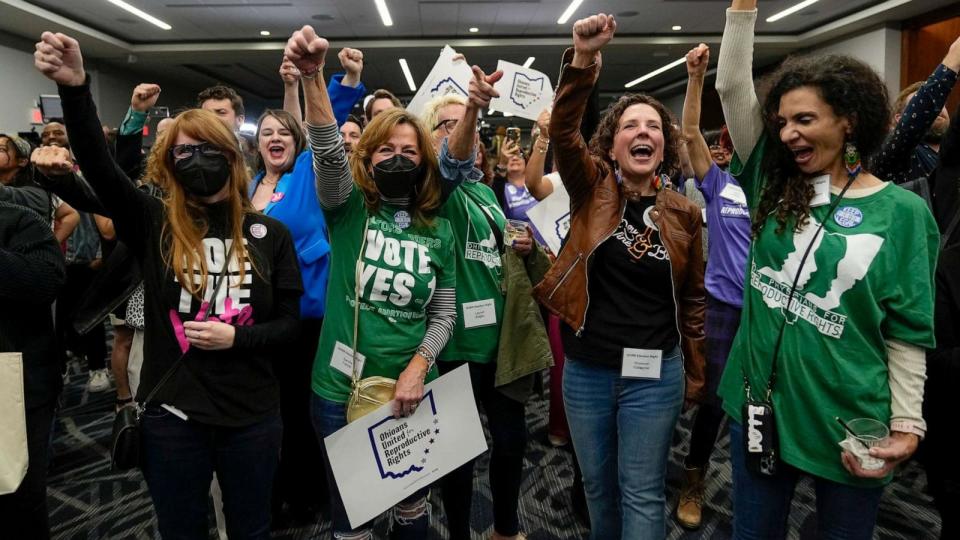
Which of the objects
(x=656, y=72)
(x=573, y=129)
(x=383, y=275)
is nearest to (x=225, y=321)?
(x=383, y=275)

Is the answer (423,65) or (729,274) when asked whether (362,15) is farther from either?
(729,274)

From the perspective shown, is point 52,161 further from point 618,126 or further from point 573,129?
point 618,126

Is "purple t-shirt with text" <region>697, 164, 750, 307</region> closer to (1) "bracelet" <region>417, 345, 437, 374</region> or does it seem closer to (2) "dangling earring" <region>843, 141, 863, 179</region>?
(2) "dangling earring" <region>843, 141, 863, 179</region>

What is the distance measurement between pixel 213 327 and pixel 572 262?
0.99 metres

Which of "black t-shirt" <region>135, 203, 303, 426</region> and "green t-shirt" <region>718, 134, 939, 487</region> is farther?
"black t-shirt" <region>135, 203, 303, 426</region>

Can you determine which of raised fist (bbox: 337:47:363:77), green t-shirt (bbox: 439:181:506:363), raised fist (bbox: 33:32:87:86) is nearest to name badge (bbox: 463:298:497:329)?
green t-shirt (bbox: 439:181:506:363)

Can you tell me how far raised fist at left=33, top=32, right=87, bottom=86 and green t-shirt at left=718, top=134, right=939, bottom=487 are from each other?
1.67 meters

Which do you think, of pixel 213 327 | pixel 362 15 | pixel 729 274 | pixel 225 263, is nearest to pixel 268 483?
pixel 213 327

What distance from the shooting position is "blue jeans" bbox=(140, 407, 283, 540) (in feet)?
4.60

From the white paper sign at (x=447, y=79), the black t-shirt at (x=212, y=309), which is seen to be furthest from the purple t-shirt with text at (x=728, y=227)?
the black t-shirt at (x=212, y=309)

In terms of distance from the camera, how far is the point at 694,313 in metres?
1.73

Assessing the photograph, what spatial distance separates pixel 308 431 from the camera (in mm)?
2383

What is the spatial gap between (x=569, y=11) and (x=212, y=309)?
9.00m

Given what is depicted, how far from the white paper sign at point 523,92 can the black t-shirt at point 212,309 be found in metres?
1.50
